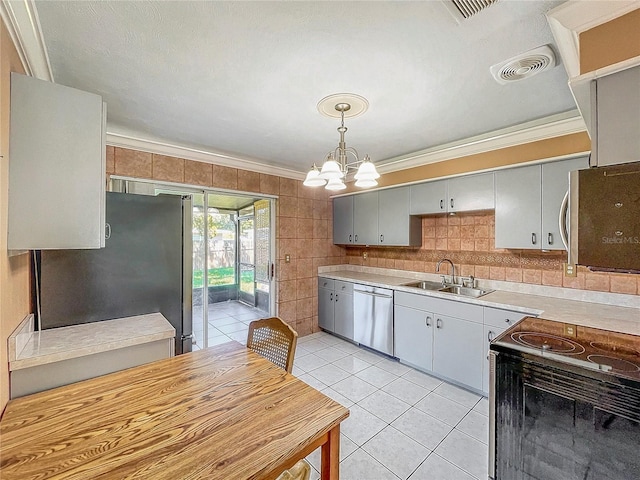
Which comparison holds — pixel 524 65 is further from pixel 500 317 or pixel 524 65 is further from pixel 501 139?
pixel 500 317

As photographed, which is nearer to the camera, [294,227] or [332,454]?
[332,454]

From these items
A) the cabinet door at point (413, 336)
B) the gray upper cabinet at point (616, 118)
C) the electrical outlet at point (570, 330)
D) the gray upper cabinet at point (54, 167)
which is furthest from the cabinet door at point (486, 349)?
the gray upper cabinet at point (54, 167)

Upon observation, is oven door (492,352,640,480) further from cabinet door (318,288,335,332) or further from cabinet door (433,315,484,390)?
cabinet door (318,288,335,332)

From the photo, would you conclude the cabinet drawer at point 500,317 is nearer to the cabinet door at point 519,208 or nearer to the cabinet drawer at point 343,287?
the cabinet door at point 519,208

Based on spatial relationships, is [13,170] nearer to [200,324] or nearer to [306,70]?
[306,70]

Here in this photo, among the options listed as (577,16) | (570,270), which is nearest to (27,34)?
(577,16)

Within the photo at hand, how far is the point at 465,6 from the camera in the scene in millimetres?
1217

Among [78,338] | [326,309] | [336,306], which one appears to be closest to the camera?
[78,338]

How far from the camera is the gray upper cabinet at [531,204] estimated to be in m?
2.29

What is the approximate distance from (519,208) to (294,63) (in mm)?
2249

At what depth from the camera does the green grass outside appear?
322 cm

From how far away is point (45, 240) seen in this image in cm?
130

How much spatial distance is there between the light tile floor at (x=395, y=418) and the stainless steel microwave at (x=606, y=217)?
1497 millimetres

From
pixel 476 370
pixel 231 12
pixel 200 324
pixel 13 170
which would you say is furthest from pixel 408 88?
pixel 200 324
